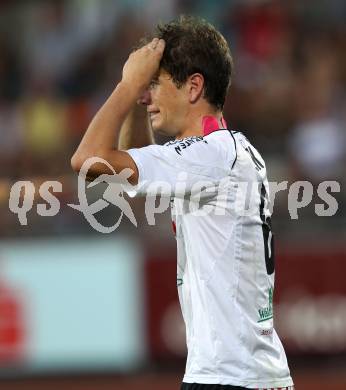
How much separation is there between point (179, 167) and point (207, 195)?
0.62 ft

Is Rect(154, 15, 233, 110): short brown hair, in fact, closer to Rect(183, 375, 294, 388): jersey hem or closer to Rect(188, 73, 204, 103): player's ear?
Rect(188, 73, 204, 103): player's ear

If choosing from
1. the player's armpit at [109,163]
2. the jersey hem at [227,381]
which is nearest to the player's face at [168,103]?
the player's armpit at [109,163]

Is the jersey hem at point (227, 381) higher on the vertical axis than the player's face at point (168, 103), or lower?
lower

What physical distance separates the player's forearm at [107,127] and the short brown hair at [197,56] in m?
0.23

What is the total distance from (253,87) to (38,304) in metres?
3.48

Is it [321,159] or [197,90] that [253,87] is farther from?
[197,90]

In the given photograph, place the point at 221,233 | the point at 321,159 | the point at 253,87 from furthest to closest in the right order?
the point at 253,87, the point at 321,159, the point at 221,233

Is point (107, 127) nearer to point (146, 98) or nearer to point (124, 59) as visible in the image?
point (146, 98)

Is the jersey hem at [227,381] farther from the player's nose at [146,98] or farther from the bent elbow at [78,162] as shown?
the player's nose at [146,98]

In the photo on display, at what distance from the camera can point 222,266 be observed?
4.27 meters

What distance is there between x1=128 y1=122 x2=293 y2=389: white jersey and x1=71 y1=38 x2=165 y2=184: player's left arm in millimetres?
155

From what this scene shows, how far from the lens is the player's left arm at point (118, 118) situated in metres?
4.03

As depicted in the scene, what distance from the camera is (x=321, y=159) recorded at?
10.5 metres

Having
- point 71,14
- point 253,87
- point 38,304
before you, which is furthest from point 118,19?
point 38,304
